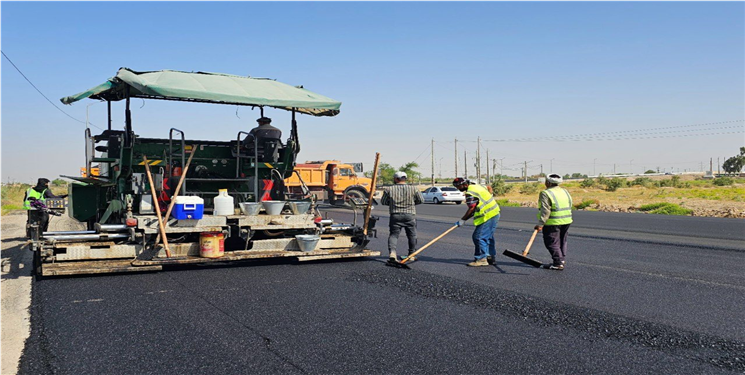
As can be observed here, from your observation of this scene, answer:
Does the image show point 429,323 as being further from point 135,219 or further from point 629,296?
point 135,219

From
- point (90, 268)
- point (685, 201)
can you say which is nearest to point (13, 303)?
point (90, 268)

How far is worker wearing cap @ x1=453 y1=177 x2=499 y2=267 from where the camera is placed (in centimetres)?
915

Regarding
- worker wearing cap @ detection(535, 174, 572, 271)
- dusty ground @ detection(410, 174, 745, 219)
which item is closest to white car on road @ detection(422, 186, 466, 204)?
dusty ground @ detection(410, 174, 745, 219)

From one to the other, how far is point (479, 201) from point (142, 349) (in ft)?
19.5

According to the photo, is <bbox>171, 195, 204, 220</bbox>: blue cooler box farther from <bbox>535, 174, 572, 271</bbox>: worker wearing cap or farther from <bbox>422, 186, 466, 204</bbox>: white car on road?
<bbox>422, 186, 466, 204</bbox>: white car on road

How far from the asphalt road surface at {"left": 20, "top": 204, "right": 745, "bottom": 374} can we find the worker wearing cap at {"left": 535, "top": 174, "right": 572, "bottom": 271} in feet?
0.88

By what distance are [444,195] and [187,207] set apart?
28.8 metres

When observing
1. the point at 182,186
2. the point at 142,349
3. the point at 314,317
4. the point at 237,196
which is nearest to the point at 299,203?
the point at 237,196

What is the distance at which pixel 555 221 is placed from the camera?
28.7 feet

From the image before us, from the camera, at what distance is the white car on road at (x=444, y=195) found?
36.1 meters

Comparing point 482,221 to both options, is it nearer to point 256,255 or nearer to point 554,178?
point 554,178

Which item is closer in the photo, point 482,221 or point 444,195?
point 482,221

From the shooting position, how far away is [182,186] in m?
9.12

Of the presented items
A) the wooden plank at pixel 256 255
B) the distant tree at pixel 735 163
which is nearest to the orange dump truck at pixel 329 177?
the wooden plank at pixel 256 255
